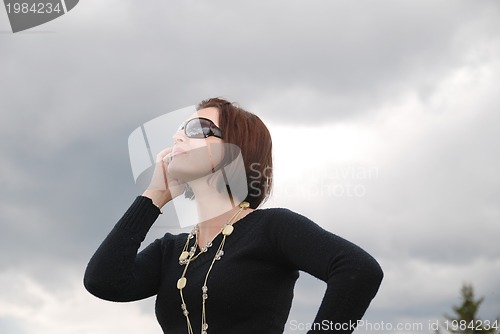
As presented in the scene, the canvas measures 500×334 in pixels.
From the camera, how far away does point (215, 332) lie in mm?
3646

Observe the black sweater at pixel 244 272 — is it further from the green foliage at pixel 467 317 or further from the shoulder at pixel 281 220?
the green foliage at pixel 467 317

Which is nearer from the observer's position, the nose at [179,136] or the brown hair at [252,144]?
the brown hair at [252,144]

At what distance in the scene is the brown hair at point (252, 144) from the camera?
4078mm

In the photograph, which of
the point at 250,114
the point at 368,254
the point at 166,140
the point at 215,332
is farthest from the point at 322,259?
the point at 166,140

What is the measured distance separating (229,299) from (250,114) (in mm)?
1223

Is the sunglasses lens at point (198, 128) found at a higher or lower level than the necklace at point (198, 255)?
higher

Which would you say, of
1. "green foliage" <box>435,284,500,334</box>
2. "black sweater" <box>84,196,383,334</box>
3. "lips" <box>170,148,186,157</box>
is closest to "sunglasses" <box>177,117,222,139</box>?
"lips" <box>170,148,186,157</box>

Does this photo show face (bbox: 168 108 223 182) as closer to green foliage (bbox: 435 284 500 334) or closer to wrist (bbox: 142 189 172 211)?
wrist (bbox: 142 189 172 211)

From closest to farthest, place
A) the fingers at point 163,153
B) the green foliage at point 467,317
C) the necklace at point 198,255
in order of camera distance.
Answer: the necklace at point 198,255 < the fingers at point 163,153 < the green foliage at point 467,317

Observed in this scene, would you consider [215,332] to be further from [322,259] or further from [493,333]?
[493,333]

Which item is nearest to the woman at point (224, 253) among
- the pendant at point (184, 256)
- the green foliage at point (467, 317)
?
the pendant at point (184, 256)

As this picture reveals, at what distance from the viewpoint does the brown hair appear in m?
4.08

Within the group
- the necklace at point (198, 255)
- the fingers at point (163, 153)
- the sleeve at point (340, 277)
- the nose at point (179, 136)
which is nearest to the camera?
the sleeve at point (340, 277)

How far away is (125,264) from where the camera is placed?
3996mm
